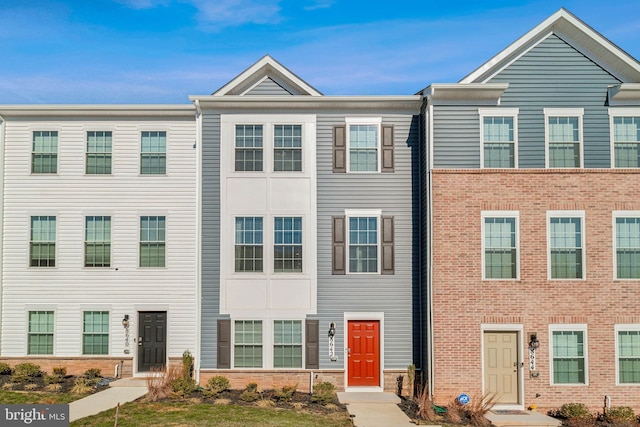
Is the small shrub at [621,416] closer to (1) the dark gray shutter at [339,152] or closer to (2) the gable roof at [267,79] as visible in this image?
(1) the dark gray shutter at [339,152]

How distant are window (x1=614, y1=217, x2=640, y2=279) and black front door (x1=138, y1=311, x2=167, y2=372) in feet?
47.0

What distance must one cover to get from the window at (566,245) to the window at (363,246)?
527 cm

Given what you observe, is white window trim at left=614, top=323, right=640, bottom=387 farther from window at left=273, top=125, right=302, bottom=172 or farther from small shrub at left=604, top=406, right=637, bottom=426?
window at left=273, top=125, right=302, bottom=172

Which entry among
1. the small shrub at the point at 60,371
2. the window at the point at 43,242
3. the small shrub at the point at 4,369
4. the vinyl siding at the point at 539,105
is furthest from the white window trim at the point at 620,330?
the small shrub at the point at 4,369

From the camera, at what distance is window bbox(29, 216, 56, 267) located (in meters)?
20.7

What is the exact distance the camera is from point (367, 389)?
19.2 m

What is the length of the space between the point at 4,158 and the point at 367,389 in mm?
14383

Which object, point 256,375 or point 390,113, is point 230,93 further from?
point 256,375

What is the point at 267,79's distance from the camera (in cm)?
2042

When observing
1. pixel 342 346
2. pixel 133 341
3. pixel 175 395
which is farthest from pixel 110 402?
pixel 342 346

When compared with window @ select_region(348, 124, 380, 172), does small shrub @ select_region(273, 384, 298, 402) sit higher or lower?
lower

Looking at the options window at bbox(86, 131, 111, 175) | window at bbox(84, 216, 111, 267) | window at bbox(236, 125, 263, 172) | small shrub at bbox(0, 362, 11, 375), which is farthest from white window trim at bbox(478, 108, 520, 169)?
small shrub at bbox(0, 362, 11, 375)

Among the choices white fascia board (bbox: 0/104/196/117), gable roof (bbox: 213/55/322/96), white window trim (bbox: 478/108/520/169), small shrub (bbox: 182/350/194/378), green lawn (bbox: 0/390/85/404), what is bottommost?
green lawn (bbox: 0/390/85/404)

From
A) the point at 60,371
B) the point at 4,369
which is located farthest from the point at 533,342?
the point at 4,369
